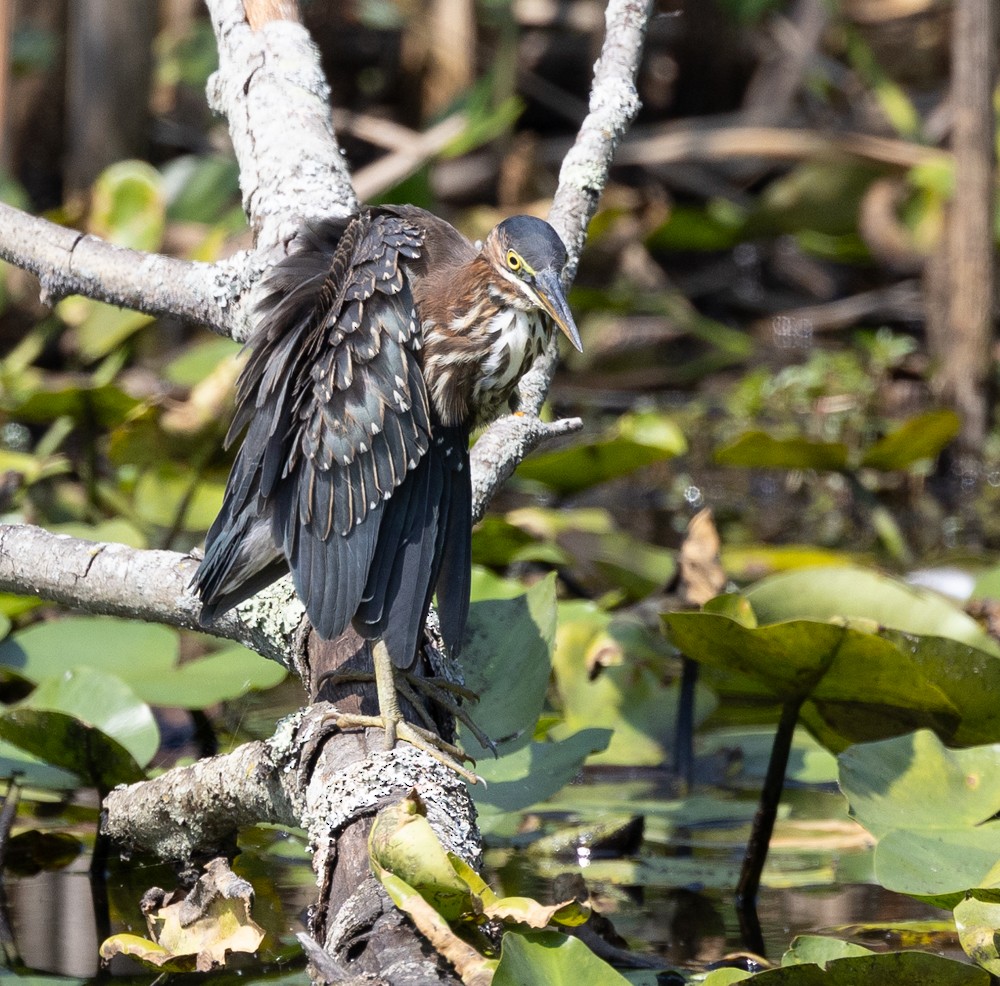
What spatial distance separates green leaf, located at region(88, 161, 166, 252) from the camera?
12.9ft

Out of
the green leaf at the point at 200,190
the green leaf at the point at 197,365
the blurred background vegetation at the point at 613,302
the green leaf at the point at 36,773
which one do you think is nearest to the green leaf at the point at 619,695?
the blurred background vegetation at the point at 613,302

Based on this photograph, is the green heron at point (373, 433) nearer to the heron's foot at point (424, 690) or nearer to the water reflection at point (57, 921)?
the heron's foot at point (424, 690)

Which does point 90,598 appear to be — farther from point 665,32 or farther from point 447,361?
point 665,32

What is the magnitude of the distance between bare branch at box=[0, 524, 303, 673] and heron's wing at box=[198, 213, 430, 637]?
0.13m

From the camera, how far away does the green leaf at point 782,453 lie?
3.11 meters

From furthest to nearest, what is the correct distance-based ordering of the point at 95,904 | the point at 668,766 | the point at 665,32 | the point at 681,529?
the point at 665,32
the point at 681,529
the point at 668,766
the point at 95,904

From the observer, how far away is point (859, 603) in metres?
2.44

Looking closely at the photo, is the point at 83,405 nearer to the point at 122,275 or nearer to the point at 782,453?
the point at 122,275

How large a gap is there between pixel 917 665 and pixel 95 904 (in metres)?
1.24

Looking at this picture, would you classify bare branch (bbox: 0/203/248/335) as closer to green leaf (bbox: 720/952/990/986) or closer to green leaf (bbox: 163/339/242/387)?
green leaf (bbox: 720/952/990/986)

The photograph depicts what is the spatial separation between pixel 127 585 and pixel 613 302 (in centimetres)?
386

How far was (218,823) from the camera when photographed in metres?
1.93

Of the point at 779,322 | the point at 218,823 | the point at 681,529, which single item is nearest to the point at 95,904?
the point at 218,823

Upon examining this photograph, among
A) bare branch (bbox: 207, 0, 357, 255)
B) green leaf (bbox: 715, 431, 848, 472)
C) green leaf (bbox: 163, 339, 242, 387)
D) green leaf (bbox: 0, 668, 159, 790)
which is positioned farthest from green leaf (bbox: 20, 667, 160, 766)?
green leaf (bbox: 163, 339, 242, 387)
